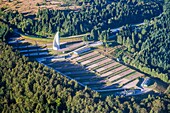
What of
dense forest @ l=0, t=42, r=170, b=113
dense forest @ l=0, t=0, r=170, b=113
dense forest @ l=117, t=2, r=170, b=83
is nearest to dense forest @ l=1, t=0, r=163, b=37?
dense forest @ l=0, t=0, r=170, b=113

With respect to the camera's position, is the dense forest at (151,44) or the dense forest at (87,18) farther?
the dense forest at (87,18)

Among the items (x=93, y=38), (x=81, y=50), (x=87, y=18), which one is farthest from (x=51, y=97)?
(x=87, y=18)

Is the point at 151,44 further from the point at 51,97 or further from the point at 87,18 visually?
the point at 51,97

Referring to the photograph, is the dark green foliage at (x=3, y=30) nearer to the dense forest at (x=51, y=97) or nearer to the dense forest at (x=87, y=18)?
the dense forest at (x=87, y=18)

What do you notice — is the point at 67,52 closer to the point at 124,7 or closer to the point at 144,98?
the point at 144,98

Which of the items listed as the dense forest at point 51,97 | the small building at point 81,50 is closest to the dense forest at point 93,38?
the dense forest at point 51,97

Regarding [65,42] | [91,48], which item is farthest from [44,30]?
[91,48]

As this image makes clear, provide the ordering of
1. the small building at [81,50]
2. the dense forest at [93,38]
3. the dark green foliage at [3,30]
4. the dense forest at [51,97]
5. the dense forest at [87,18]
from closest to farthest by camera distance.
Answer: the dense forest at [51,97] → the dense forest at [93,38] → the small building at [81,50] → the dark green foliage at [3,30] → the dense forest at [87,18]
